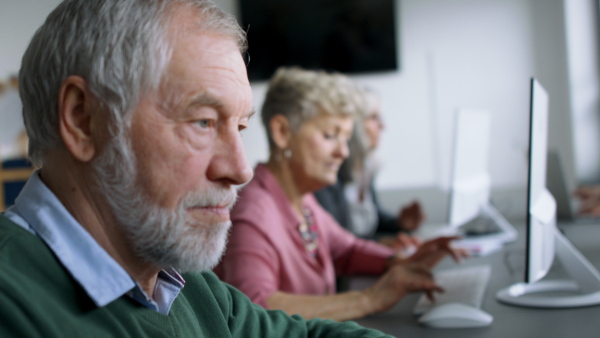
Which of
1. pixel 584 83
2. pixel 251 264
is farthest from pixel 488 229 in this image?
pixel 584 83

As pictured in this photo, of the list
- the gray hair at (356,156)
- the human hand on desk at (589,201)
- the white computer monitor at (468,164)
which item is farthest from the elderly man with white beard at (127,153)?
the human hand on desk at (589,201)

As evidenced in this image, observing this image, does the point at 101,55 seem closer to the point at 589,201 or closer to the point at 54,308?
the point at 54,308

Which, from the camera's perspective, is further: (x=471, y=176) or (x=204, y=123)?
(x=471, y=176)

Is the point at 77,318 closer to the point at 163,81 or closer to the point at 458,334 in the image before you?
the point at 163,81

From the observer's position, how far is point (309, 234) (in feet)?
6.16

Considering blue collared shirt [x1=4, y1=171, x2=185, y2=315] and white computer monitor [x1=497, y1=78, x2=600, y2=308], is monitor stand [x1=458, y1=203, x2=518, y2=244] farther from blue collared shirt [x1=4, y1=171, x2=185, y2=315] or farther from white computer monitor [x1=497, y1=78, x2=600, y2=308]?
blue collared shirt [x1=4, y1=171, x2=185, y2=315]

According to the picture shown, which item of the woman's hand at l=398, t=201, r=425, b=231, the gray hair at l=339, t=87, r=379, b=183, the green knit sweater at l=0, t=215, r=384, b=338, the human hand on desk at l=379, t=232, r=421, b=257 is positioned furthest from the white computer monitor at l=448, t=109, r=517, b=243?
the green knit sweater at l=0, t=215, r=384, b=338

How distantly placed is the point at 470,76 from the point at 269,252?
3733 millimetres

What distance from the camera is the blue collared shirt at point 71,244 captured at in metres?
0.70

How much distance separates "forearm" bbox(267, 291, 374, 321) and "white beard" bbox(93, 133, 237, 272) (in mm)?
653

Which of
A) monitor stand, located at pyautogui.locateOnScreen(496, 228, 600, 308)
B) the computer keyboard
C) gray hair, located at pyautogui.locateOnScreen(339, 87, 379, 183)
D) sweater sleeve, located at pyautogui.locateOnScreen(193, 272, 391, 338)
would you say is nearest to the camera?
sweater sleeve, located at pyautogui.locateOnScreen(193, 272, 391, 338)

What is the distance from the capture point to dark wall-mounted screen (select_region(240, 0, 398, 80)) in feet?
16.7

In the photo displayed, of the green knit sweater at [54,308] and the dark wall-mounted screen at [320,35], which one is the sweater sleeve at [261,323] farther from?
the dark wall-mounted screen at [320,35]

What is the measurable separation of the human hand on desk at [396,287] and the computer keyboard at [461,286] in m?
0.05
